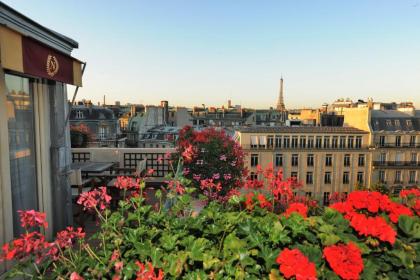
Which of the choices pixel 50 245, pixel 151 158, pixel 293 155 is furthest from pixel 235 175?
pixel 293 155

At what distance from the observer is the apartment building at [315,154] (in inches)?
1251

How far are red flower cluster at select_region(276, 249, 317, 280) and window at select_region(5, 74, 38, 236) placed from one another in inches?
141

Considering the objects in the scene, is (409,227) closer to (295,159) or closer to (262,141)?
(262,141)

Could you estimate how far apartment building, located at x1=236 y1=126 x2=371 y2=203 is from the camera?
31781mm

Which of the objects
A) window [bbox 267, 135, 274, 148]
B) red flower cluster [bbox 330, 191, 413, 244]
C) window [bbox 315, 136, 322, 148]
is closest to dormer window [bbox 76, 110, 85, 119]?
window [bbox 267, 135, 274, 148]

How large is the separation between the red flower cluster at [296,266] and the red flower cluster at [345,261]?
0.21 meters

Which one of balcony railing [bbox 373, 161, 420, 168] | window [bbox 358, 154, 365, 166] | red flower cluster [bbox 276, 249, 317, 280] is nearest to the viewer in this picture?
red flower cluster [bbox 276, 249, 317, 280]

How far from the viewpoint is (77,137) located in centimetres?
1068

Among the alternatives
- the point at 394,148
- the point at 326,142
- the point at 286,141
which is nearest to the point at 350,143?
the point at 326,142

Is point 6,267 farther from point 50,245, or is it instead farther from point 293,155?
point 293,155

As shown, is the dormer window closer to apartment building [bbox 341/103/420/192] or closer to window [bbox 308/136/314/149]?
window [bbox 308/136/314/149]

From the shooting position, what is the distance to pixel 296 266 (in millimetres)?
1747

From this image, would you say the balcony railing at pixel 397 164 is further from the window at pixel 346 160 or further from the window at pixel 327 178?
the window at pixel 327 178

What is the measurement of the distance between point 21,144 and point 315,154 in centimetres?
3252
